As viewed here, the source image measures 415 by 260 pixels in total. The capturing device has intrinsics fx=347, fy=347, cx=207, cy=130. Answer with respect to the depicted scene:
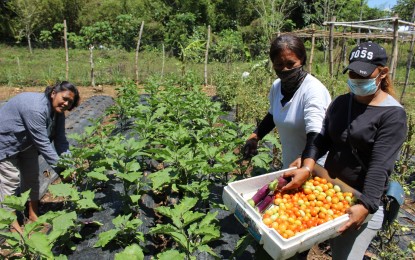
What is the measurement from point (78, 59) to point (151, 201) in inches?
587

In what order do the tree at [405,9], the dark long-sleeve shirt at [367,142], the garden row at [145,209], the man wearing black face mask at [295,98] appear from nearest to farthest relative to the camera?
1. the dark long-sleeve shirt at [367,142]
2. the man wearing black face mask at [295,98]
3. the garden row at [145,209]
4. the tree at [405,9]

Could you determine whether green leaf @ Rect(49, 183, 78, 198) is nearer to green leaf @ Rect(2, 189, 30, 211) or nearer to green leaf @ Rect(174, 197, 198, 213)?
green leaf @ Rect(2, 189, 30, 211)

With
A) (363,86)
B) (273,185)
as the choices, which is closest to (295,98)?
(363,86)

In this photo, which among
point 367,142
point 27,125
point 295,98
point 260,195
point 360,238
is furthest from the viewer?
point 27,125

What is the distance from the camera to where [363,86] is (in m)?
1.93

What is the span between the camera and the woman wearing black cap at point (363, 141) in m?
1.84

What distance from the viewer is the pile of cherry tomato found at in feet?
6.28

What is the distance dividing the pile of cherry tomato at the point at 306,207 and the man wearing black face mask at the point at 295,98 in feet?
0.87

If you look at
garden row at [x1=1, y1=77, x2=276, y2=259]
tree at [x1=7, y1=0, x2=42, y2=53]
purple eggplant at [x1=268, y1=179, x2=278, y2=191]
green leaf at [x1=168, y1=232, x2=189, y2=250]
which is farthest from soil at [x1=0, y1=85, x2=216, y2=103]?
purple eggplant at [x1=268, y1=179, x2=278, y2=191]

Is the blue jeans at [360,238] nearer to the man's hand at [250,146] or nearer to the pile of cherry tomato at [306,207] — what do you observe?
the pile of cherry tomato at [306,207]

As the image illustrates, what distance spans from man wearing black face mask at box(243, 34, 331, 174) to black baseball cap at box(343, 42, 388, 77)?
42 centimetres

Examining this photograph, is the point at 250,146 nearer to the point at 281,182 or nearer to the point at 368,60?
the point at 281,182

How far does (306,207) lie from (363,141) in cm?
51

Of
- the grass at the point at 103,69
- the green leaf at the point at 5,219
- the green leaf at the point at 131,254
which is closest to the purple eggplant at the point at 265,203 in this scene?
the green leaf at the point at 131,254
